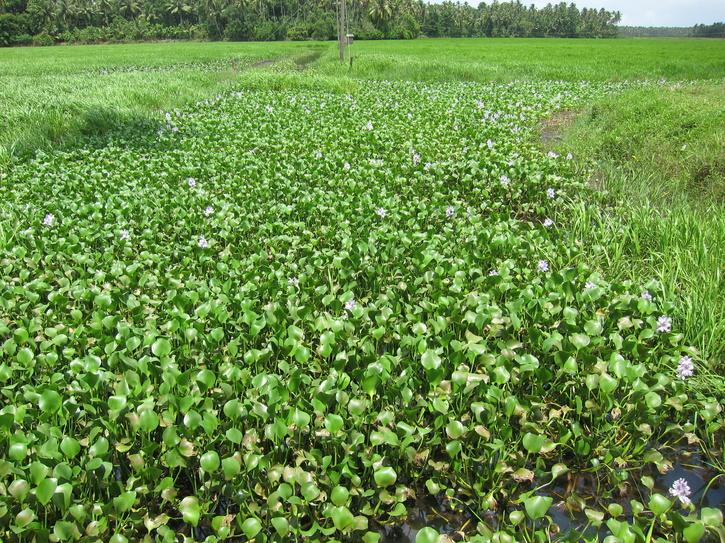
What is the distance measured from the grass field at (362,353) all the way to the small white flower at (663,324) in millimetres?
35

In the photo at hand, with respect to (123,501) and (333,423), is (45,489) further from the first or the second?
(333,423)

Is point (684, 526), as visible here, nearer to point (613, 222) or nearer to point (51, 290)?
point (613, 222)

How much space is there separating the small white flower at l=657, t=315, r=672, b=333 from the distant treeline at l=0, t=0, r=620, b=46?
63.9m

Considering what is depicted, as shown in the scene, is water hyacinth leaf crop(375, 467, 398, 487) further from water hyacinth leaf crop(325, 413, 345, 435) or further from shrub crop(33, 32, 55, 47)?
shrub crop(33, 32, 55, 47)

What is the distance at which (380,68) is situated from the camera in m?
20.2

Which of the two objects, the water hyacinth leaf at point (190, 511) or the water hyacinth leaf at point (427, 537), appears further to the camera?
the water hyacinth leaf at point (190, 511)

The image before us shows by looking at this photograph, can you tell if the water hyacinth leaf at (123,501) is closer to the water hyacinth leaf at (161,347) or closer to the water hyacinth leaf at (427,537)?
the water hyacinth leaf at (161,347)

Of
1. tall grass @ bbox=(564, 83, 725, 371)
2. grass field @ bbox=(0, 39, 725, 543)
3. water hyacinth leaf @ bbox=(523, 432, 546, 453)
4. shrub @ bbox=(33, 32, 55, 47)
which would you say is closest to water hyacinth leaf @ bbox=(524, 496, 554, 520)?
grass field @ bbox=(0, 39, 725, 543)

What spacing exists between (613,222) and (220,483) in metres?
3.79

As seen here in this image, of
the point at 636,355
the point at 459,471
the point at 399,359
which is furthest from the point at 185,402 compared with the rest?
the point at 636,355

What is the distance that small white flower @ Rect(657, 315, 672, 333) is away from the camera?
9.39ft

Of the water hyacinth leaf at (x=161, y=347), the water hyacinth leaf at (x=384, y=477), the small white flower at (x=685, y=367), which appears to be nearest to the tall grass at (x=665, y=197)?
the small white flower at (x=685, y=367)

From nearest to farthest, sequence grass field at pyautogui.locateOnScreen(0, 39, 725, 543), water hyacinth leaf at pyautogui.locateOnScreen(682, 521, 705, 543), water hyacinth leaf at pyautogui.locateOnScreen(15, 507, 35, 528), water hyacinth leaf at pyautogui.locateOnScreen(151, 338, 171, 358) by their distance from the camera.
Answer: water hyacinth leaf at pyautogui.locateOnScreen(682, 521, 705, 543) → water hyacinth leaf at pyautogui.locateOnScreen(15, 507, 35, 528) → grass field at pyautogui.locateOnScreen(0, 39, 725, 543) → water hyacinth leaf at pyautogui.locateOnScreen(151, 338, 171, 358)

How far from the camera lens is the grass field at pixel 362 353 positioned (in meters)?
2.12
